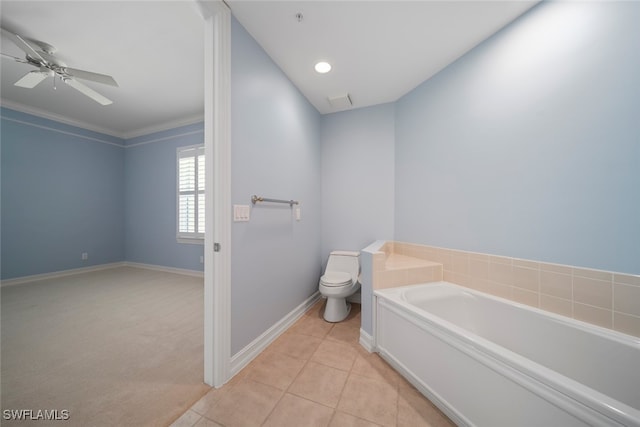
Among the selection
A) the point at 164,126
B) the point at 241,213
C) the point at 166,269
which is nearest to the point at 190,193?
the point at 164,126

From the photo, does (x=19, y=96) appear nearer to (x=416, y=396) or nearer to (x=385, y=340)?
(x=385, y=340)

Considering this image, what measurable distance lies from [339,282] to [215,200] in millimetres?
1381

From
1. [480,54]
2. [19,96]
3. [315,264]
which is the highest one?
[19,96]

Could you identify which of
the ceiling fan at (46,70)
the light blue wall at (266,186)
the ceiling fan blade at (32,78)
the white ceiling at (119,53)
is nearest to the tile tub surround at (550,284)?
the light blue wall at (266,186)

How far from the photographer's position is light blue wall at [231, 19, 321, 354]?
4.61 feet

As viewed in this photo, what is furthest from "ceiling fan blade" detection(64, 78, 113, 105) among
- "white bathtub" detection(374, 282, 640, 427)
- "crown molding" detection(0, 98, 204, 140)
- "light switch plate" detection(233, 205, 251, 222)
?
"white bathtub" detection(374, 282, 640, 427)

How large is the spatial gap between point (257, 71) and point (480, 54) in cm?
177

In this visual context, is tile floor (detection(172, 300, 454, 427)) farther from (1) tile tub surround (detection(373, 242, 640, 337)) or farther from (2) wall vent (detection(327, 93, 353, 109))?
(2) wall vent (detection(327, 93, 353, 109))

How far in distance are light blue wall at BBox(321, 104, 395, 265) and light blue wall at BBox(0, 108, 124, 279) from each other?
425 centimetres

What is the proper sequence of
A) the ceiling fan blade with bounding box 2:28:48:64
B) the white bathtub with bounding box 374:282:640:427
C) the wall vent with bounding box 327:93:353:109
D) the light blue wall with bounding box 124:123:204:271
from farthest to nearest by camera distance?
the light blue wall with bounding box 124:123:204:271 → the wall vent with bounding box 327:93:353:109 → the ceiling fan blade with bounding box 2:28:48:64 → the white bathtub with bounding box 374:282:640:427

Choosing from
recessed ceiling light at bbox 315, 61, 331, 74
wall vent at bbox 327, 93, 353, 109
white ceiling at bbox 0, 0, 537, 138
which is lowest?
wall vent at bbox 327, 93, 353, 109

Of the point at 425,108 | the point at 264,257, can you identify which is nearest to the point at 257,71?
the point at 264,257

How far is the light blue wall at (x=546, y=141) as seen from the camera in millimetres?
1008

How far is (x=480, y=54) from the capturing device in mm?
1583
